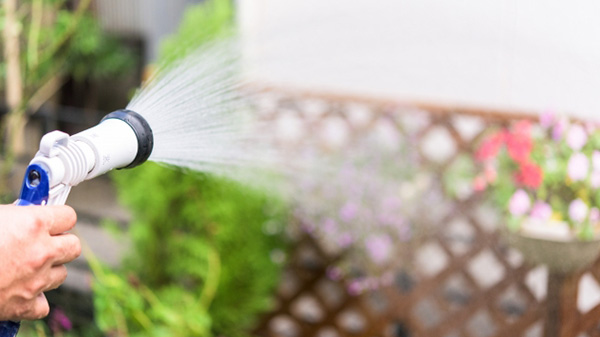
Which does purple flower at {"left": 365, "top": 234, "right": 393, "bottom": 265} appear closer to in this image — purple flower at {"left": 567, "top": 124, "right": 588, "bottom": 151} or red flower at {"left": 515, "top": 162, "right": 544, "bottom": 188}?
red flower at {"left": 515, "top": 162, "right": 544, "bottom": 188}

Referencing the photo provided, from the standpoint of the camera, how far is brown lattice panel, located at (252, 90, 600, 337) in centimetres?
262

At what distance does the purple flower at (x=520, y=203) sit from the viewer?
2.11 meters

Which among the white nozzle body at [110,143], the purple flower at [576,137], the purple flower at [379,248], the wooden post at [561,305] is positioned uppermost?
the white nozzle body at [110,143]

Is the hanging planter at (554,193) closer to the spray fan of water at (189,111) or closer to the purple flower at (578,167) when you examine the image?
the purple flower at (578,167)

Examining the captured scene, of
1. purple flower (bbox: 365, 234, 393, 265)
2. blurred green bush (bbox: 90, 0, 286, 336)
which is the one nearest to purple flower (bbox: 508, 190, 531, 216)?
purple flower (bbox: 365, 234, 393, 265)

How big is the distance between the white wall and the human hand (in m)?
2.18

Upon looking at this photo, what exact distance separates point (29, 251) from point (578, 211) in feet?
5.41

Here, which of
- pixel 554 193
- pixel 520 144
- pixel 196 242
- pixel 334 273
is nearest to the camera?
pixel 554 193


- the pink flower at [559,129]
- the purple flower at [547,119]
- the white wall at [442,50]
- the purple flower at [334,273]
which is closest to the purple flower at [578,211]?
the pink flower at [559,129]

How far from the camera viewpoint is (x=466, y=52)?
2.80m

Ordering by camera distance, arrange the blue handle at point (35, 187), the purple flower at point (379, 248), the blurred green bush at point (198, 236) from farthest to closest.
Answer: the purple flower at point (379, 248), the blurred green bush at point (198, 236), the blue handle at point (35, 187)

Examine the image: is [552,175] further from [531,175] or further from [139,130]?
[139,130]

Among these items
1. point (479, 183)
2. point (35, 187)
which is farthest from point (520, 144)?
point (35, 187)

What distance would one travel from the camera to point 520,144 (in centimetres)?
225
